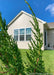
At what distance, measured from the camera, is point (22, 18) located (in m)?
11.2

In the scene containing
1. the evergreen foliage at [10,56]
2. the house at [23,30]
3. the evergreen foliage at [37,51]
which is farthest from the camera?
the house at [23,30]

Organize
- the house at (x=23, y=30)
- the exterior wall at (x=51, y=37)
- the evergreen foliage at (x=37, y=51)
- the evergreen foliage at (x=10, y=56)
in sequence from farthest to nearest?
the exterior wall at (x=51, y=37) < the house at (x=23, y=30) < the evergreen foliage at (x=37, y=51) < the evergreen foliage at (x=10, y=56)

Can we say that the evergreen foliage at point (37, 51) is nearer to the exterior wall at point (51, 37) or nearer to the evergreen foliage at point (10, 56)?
the evergreen foliage at point (10, 56)

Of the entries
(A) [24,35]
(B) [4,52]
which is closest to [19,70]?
(B) [4,52]

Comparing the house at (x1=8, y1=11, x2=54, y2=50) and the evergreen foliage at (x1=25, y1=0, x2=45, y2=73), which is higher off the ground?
the house at (x1=8, y1=11, x2=54, y2=50)

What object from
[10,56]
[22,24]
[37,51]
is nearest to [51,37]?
[22,24]

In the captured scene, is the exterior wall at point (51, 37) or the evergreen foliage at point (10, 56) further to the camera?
the exterior wall at point (51, 37)

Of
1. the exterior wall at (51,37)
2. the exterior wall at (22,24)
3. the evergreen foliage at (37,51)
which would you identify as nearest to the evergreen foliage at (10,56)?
the evergreen foliage at (37,51)

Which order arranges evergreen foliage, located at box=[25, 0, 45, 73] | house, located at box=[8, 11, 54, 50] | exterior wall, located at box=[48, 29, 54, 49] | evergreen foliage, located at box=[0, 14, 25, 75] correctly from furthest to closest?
exterior wall, located at box=[48, 29, 54, 49] → house, located at box=[8, 11, 54, 50] → evergreen foliage, located at box=[25, 0, 45, 73] → evergreen foliage, located at box=[0, 14, 25, 75]

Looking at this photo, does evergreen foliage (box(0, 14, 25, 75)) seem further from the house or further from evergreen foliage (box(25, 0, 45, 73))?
the house

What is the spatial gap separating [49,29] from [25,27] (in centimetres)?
486

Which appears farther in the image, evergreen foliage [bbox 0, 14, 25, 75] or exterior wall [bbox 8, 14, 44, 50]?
exterior wall [bbox 8, 14, 44, 50]

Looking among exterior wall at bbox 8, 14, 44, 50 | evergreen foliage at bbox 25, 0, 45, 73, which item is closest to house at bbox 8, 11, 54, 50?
exterior wall at bbox 8, 14, 44, 50

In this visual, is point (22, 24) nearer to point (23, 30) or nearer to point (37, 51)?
point (23, 30)
